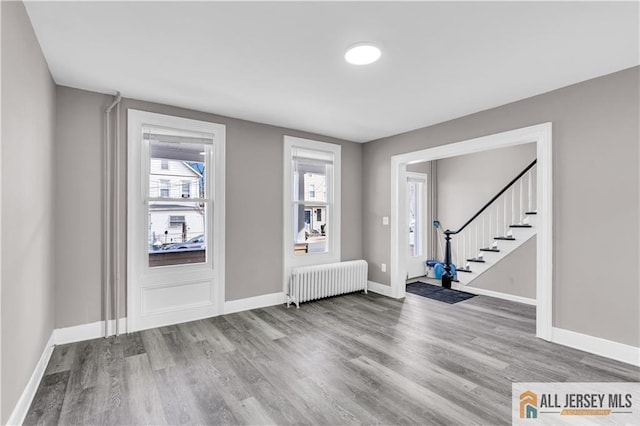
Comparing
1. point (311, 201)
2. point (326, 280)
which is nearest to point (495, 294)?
point (326, 280)

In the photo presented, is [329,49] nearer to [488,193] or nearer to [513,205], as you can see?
[513,205]

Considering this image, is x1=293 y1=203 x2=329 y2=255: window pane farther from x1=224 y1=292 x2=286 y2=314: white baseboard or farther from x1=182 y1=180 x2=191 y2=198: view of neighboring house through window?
x1=182 y1=180 x2=191 y2=198: view of neighboring house through window

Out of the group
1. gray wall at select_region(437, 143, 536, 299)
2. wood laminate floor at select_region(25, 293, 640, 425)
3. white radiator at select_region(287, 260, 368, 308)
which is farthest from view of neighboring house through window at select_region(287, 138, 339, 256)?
gray wall at select_region(437, 143, 536, 299)

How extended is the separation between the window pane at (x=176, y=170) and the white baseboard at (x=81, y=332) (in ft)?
4.70

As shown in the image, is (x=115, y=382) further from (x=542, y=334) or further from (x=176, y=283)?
(x=542, y=334)

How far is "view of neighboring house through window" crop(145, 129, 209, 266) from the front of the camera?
349 centimetres

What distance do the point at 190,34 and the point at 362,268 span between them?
3.95 metres

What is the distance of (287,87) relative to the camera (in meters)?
3.04

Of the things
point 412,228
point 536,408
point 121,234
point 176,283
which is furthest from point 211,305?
point 412,228

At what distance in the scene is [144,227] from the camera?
3.40m

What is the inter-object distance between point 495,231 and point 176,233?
4.88m

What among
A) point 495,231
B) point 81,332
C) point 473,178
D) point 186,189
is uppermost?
point 473,178

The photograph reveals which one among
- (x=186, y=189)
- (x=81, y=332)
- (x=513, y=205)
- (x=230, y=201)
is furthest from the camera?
(x=513, y=205)

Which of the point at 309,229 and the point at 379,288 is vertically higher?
the point at 309,229
